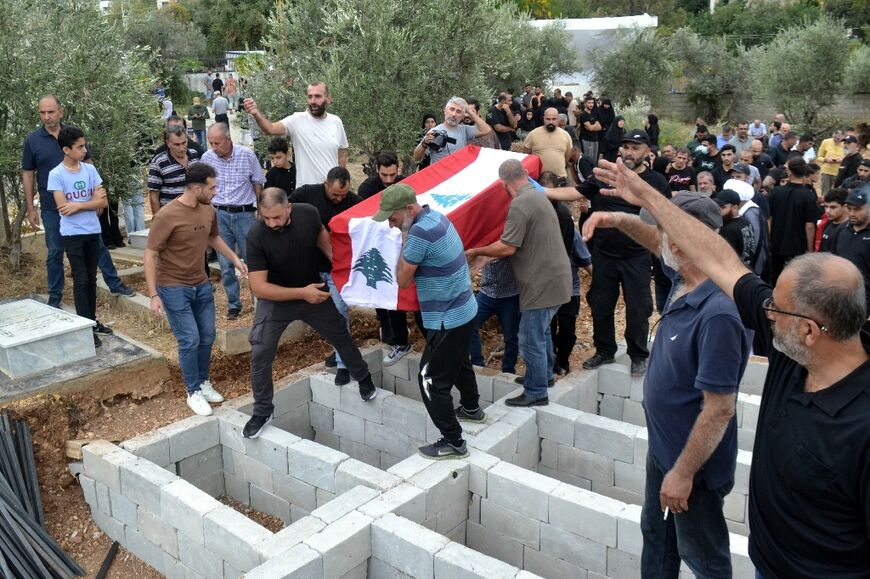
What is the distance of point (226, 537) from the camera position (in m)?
4.80

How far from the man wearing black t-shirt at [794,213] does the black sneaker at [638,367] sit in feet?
9.86

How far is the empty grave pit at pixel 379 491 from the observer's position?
15.2 ft

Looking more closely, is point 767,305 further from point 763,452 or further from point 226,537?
point 226,537

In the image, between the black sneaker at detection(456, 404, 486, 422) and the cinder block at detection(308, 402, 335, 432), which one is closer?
the black sneaker at detection(456, 404, 486, 422)

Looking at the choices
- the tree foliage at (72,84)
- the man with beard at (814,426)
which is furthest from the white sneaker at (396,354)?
the man with beard at (814,426)

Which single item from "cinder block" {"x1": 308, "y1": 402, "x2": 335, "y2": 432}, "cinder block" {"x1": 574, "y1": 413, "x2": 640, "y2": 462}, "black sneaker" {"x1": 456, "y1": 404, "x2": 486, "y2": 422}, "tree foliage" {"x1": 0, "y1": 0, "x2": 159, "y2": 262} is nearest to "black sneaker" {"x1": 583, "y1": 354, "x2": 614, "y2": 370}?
"cinder block" {"x1": 574, "y1": 413, "x2": 640, "y2": 462}

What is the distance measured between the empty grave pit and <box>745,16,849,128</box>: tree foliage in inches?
780

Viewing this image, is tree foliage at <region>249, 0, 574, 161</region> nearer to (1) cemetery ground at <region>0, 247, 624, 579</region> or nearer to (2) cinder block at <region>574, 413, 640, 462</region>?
(1) cemetery ground at <region>0, 247, 624, 579</region>

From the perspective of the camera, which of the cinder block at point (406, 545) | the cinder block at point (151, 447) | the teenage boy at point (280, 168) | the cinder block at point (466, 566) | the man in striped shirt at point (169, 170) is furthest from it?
the teenage boy at point (280, 168)

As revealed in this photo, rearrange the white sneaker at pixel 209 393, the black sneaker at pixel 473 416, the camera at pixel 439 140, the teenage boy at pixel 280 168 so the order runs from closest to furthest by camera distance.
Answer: the black sneaker at pixel 473 416
the white sneaker at pixel 209 393
the camera at pixel 439 140
the teenage boy at pixel 280 168

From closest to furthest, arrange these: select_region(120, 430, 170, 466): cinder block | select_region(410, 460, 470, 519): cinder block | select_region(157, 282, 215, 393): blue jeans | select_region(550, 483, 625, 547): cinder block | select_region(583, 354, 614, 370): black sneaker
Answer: select_region(550, 483, 625, 547): cinder block, select_region(410, 460, 470, 519): cinder block, select_region(120, 430, 170, 466): cinder block, select_region(157, 282, 215, 393): blue jeans, select_region(583, 354, 614, 370): black sneaker

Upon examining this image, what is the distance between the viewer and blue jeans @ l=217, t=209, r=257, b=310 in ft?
25.7

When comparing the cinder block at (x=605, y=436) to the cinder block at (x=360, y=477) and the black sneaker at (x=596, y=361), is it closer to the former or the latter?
the black sneaker at (x=596, y=361)

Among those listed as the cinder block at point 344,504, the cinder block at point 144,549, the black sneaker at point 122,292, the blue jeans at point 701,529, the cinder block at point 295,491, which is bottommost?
the cinder block at point 144,549
